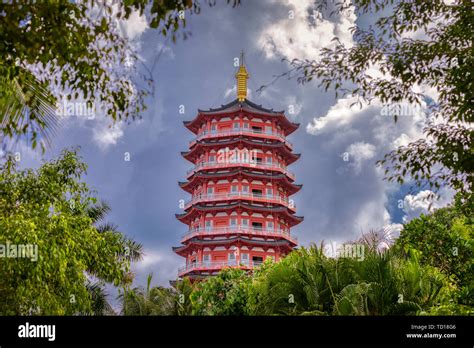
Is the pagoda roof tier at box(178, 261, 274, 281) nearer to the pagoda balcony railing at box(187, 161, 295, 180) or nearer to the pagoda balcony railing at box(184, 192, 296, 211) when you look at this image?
the pagoda balcony railing at box(184, 192, 296, 211)

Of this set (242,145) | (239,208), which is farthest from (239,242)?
(242,145)

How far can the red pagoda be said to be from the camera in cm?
3834

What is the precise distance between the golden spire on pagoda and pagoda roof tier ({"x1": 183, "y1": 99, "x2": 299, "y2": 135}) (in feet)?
1.98

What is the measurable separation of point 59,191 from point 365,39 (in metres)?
6.37

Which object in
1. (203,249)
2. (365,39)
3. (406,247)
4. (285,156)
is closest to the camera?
(365,39)

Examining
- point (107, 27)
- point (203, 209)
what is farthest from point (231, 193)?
point (107, 27)

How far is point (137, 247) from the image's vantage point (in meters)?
24.8

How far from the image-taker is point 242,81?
4241 centimetres

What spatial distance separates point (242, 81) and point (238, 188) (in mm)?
7843

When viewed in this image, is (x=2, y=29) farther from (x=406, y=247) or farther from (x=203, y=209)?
(x=203, y=209)

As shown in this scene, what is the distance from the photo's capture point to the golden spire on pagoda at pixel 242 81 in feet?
139

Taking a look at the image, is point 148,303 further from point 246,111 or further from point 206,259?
point 246,111

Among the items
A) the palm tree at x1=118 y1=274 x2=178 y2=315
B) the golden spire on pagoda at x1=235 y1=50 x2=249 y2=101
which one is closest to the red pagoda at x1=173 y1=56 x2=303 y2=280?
the golden spire on pagoda at x1=235 y1=50 x2=249 y2=101
